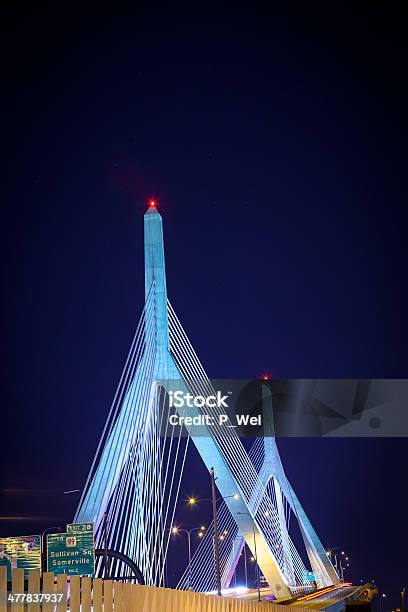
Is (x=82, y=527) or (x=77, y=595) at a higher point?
(x=82, y=527)

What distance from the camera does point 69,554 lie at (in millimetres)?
28359

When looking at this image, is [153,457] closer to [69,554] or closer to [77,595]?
[69,554]

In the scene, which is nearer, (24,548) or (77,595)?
(77,595)

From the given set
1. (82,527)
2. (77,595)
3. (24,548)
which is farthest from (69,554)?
(77,595)

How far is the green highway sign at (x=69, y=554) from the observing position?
27.3m

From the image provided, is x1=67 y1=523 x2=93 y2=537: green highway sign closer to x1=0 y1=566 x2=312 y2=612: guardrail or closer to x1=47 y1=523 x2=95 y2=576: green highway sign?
x1=47 y1=523 x2=95 y2=576: green highway sign

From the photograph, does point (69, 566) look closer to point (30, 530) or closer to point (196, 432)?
point (196, 432)

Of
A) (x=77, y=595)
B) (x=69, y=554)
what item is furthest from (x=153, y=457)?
(x=77, y=595)

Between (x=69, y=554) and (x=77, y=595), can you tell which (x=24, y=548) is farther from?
(x=77, y=595)

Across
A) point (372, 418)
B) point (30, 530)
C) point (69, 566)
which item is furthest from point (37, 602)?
point (30, 530)

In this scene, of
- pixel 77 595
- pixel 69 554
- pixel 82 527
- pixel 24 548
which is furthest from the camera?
pixel 69 554

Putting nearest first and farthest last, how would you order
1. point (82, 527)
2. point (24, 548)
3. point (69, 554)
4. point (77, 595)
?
point (77, 595) < point (82, 527) < point (24, 548) < point (69, 554)

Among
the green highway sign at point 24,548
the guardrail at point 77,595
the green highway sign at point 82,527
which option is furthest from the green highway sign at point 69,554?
the guardrail at point 77,595

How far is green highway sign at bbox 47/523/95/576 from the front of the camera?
27.3m
